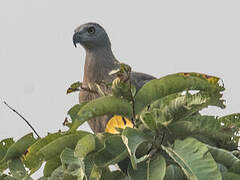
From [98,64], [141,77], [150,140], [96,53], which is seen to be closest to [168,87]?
[150,140]

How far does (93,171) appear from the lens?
94.7 inches

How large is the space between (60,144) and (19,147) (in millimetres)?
467

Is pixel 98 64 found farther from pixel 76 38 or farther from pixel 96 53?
pixel 76 38

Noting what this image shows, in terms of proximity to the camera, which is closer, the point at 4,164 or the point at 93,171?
the point at 93,171

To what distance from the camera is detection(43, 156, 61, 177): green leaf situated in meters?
2.69

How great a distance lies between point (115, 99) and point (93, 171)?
0.41 meters

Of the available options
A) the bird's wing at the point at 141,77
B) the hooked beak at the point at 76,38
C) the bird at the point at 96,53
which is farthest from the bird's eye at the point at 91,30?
the bird's wing at the point at 141,77

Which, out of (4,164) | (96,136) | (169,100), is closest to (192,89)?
Answer: (169,100)

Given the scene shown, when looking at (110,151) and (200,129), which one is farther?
(200,129)

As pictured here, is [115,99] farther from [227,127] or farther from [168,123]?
[227,127]

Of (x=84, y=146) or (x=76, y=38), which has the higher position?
(x=84, y=146)

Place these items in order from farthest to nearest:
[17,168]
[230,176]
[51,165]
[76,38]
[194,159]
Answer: [76,38] → [17,168] → [51,165] → [230,176] → [194,159]

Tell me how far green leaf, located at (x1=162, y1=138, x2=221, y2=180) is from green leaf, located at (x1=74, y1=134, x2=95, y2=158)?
0.35 metres

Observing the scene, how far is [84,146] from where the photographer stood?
2420 mm
